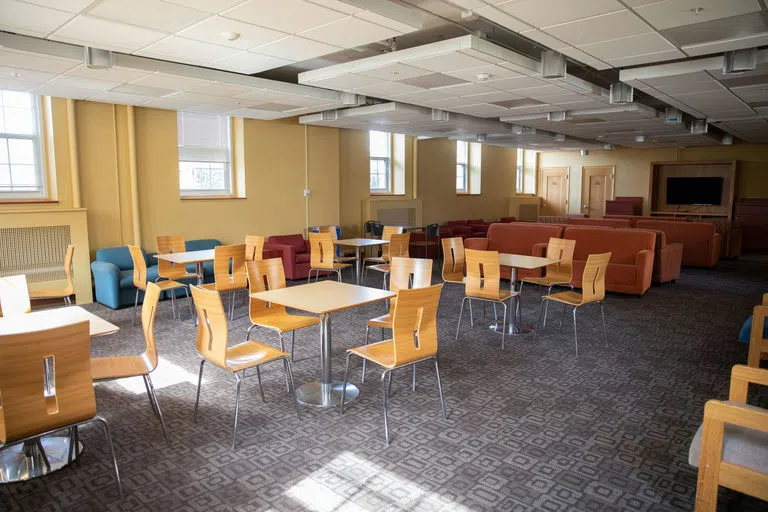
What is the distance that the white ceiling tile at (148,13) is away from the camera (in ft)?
12.1

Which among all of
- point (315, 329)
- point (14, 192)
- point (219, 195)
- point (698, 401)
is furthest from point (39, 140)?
point (698, 401)

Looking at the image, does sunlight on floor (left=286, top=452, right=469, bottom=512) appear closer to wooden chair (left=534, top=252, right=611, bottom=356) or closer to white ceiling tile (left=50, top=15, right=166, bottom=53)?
wooden chair (left=534, top=252, right=611, bottom=356)

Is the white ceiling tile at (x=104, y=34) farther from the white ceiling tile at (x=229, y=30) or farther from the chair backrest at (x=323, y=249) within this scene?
the chair backrest at (x=323, y=249)

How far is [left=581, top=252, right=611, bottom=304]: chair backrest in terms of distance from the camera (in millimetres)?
5223

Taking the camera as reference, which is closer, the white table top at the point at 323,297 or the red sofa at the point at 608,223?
the white table top at the point at 323,297

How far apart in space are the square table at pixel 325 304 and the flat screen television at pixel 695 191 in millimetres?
13938

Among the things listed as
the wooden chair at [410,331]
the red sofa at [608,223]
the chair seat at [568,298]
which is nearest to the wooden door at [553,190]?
the red sofa at [608,223]

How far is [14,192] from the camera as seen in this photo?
693 centimetres

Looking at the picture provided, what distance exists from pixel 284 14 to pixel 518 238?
240 inches

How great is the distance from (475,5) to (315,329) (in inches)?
147

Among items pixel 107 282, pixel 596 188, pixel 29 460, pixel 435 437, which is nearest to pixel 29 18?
pixel 29 460

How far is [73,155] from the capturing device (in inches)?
279

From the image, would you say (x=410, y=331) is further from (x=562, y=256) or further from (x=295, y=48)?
(x=562, y=256)

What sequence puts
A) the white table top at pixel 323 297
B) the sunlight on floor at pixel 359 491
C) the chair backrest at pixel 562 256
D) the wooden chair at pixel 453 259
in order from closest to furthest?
the sunlight on floor at pixel 359 491 < the white table top at pixel 323 297 < the chair backrest at pixel 562 256 < the wooden chair at pixel 453 259
